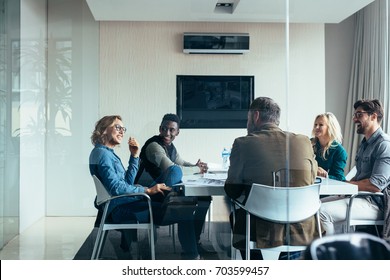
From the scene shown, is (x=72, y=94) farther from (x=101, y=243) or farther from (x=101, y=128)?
(x=101, y=243)

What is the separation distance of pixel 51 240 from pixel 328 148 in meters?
2.11

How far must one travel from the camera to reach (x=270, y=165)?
162 inches

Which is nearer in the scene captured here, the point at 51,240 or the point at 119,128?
the point at 119,128

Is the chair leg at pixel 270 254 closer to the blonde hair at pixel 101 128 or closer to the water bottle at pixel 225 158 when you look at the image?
the water bottle at pixel 225 158

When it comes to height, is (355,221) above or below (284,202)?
below

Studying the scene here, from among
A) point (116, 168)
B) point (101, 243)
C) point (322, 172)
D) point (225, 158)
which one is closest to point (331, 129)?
point (322, 172)

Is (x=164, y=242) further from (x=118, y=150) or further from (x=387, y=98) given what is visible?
(x=387, y=98)

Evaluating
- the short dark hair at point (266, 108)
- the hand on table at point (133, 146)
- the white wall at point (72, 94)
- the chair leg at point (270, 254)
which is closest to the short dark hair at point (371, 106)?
the short dark hair at point (266, 108)

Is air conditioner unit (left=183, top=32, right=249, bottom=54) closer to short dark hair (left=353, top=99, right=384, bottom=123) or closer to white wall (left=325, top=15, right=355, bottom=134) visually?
white wall (left=325, top=15, right=355, bottom=134)

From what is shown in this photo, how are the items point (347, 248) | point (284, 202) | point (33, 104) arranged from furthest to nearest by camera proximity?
point (33, 104)
point (284, 202)
point (347, 248)

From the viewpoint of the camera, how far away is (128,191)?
4.14 metres

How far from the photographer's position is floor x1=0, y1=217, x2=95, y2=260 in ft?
13.9

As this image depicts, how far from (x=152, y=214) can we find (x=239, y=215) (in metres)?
0.62
